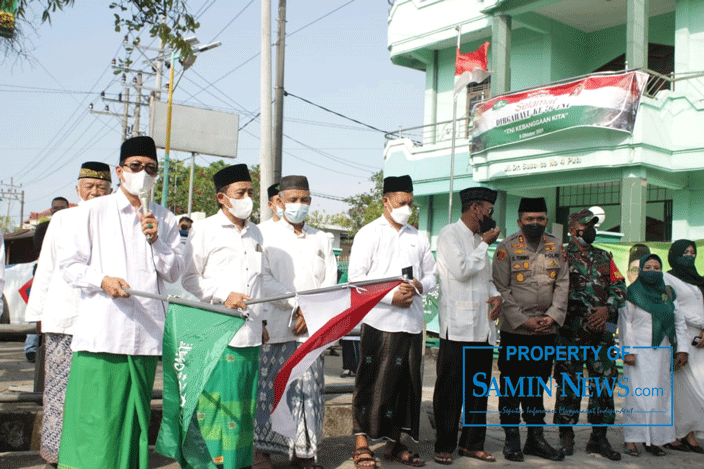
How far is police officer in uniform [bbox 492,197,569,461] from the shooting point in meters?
5.35

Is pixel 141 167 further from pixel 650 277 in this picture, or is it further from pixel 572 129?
pixel 572 129

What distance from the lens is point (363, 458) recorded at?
15.6 feet

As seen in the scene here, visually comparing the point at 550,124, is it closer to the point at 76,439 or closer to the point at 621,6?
the point at 621,6

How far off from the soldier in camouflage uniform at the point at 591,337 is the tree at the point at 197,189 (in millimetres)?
24315

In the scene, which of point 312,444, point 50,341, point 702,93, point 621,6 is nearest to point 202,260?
point 50,341

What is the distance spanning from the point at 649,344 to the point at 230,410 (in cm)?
379

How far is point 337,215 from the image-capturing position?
35.3 m

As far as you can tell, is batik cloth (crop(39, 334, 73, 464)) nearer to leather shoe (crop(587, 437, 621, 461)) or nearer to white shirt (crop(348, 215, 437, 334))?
white shirt (crop(348, 215, 437, 334))

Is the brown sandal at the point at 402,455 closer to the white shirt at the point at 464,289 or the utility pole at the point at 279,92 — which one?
the white shirt at the point at 464,289

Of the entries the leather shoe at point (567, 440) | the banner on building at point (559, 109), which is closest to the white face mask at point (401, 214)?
the leather shoe at point (567, 440)

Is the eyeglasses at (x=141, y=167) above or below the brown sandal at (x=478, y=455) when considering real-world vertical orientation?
above

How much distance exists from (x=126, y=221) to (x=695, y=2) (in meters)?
13.4

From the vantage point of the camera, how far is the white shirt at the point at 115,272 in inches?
143

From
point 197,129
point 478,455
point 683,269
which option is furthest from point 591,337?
point 197,129
